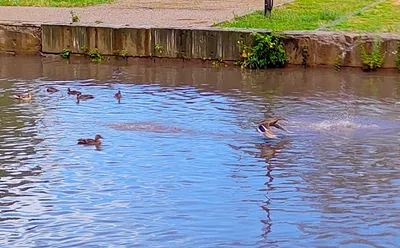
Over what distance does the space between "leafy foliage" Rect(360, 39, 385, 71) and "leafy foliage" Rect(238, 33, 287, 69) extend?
5.04 feet

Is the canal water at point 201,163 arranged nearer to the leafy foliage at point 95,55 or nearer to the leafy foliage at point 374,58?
the leafy foliage at point 374,58

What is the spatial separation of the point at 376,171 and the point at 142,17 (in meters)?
12.2

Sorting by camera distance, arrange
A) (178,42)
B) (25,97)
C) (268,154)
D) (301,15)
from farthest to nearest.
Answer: (301,15), (178,42), (25,97), (268,154)

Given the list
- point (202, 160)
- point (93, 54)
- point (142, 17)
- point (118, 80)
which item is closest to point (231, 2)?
point (142, 17)

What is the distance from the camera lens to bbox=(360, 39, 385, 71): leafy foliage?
17.7 metres

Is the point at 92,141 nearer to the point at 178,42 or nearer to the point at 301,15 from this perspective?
the point at 178,42

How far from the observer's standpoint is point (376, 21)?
19.9m

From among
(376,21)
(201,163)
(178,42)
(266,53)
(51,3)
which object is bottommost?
(201,163)

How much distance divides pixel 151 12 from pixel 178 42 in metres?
4.50

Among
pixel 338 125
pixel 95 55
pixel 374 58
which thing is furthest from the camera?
pixel 95 55

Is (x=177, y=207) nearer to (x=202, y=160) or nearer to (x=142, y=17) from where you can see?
(x=202, y=160)

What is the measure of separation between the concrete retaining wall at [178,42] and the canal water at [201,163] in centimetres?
93

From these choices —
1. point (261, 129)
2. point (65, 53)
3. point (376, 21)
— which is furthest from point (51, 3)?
point (261, 129)

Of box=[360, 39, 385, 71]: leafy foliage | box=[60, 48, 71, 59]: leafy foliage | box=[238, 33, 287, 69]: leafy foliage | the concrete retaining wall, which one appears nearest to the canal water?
box=[360, 39, 385, 71]: leafy foliage
